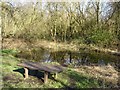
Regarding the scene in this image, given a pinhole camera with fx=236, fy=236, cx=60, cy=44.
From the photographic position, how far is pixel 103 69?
443 inches

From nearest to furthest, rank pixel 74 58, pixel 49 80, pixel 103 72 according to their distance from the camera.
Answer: pixel 49 80
pixel 103 72
pixel 74 58

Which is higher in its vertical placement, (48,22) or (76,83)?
(48,22)

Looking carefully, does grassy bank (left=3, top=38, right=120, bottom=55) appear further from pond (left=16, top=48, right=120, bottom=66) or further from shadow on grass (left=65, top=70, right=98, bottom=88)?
shadow on grass (left=65, top=70, right=98, bottom=88)

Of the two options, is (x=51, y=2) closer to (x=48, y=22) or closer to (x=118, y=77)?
(x=48, y=22)

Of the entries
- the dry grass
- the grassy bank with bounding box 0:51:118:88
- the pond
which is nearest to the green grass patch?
the grassy bank with bounding box 0:51:118:88

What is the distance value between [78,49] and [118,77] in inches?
352

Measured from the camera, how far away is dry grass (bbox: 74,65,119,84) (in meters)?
9.60

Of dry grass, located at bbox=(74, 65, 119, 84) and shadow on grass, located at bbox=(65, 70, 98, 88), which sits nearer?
shadow on grass, located at bbox=(65, 70, 98, 88)

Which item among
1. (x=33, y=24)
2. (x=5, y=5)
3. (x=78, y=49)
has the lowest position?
(x=78, y=49)

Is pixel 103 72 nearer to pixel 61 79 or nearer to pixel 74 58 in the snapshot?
pixel 61 79

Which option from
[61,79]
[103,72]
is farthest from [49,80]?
[103,72]

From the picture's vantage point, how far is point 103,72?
10609 millimetres

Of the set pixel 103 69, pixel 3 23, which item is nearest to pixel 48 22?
pixel 3 23

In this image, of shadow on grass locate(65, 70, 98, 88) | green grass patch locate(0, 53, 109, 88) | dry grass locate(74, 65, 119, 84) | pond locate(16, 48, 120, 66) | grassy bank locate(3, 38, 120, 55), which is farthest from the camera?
grassy bank locate(3, 38, 120, 55)
